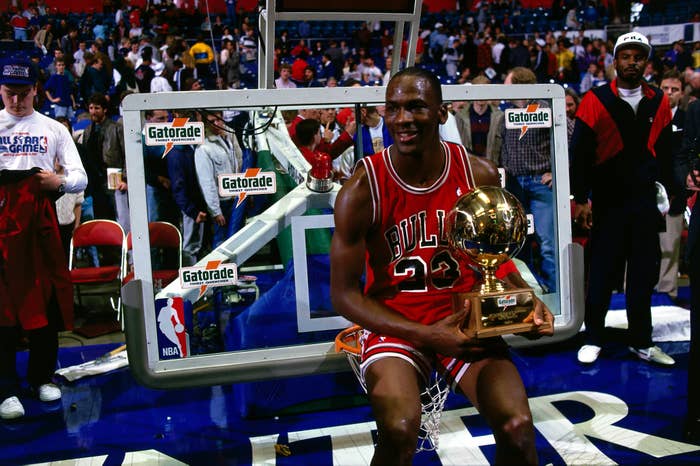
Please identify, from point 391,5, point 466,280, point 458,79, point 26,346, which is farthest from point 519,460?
point 458,79

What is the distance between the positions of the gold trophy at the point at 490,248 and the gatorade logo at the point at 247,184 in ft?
3.71

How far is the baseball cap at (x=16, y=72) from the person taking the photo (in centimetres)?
402

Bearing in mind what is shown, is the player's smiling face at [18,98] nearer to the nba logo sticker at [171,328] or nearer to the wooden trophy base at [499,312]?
the nba logo sticker at [171,328]

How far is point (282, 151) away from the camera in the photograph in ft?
11.0

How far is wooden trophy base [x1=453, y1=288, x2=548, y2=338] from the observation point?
2.20m

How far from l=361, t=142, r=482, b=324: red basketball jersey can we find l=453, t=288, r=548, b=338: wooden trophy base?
1.02ft

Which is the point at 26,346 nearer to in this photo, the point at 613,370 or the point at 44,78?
the point at 613,370

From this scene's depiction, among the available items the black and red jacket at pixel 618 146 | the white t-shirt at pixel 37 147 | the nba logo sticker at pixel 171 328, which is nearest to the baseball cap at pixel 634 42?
the black and red jacket at pixel 618 146

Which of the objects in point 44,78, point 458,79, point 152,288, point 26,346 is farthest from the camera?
point 458,79

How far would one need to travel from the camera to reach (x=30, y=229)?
424 centimetres

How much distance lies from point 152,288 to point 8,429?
5.64ft

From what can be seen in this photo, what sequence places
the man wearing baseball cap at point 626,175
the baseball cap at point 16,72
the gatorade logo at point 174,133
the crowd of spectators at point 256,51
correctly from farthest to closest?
the crowd of spectators at point 256,51, the man wearing baseball cap at point 626,175, the baseball cap at point 16,72, the gatorade logo at point 174,133

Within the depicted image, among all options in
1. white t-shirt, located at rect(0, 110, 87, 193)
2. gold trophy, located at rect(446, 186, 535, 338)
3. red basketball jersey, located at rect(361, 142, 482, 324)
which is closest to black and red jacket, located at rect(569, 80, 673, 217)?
red basketball jersey, located at rect(361, 142, 482, 324)

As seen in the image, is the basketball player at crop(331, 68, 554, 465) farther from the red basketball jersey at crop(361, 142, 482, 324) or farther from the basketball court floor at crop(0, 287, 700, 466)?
the basketball court floor at crop(0, 287, 700, 466)
